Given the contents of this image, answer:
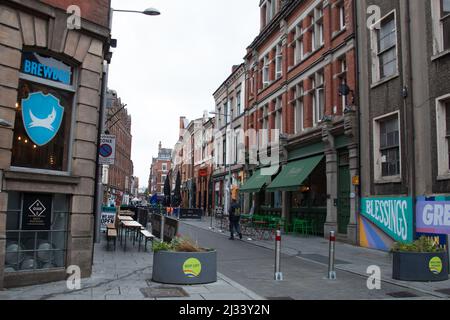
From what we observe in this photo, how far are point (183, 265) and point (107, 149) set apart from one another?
591 cm

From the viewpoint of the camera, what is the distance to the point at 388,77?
15.9 metres

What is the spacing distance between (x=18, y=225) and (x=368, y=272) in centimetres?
804

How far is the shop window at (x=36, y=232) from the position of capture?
8516 millimetres

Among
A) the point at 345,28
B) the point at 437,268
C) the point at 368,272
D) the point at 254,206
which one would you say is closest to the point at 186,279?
the point at 368,272

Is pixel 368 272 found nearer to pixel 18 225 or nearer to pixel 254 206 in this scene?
pixel 18 225

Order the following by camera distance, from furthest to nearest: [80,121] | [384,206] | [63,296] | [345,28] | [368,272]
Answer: [345,28]
[384,206]
[368,272]
[80,121]
[63,296]

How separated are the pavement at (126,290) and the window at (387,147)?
846cm

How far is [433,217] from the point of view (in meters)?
13.4

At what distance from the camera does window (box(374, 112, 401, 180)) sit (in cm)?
1562

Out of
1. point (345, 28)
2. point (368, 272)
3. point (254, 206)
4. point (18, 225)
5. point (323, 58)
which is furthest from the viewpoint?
point (254, 206)
